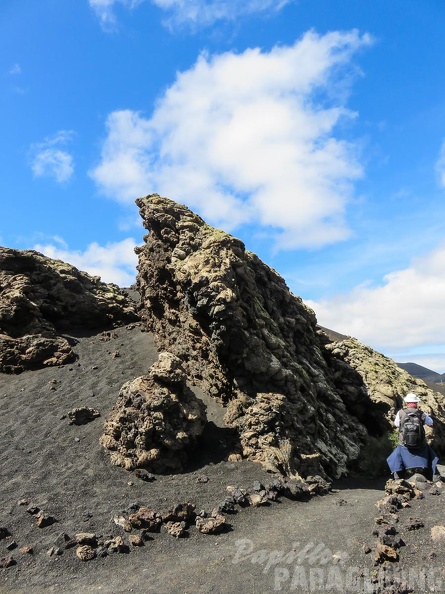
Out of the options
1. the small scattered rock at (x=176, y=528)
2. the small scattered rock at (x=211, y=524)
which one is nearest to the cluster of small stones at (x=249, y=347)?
the small scattered rock at (x=211, y=524)

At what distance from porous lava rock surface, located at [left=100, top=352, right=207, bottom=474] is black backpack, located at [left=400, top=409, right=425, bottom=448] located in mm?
6079

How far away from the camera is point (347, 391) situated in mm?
18812

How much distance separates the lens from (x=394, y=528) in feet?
25.4

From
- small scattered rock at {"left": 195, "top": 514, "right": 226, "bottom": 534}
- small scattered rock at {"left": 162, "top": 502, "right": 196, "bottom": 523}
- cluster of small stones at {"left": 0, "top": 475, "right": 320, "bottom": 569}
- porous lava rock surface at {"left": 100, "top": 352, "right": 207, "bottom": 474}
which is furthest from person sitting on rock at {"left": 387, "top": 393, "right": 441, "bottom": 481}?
A: porous lava rock surface at {"left": 100, "top": 352, "right": 207, "bottom": 474}

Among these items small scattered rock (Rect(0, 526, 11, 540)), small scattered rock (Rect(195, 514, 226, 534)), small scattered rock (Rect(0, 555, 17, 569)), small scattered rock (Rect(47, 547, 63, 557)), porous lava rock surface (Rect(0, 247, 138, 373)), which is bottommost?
small scattered rock (Rect(0, 555, 17, 569))

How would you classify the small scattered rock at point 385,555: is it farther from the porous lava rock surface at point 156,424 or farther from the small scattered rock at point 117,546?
the porous lava rock surface at point 156,424

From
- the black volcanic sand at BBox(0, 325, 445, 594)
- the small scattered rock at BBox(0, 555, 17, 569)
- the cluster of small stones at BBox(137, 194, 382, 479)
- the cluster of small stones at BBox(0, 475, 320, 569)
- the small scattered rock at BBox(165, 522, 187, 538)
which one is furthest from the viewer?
the cluster of small stones at BBox(137, 194, 382, 479)

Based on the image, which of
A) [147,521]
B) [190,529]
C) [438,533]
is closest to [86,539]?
[147,521]

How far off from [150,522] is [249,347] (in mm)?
6663

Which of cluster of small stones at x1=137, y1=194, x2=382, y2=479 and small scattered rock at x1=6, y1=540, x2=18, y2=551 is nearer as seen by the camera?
small scattered rock at x1=6, y1=540, x2=18, y2=551

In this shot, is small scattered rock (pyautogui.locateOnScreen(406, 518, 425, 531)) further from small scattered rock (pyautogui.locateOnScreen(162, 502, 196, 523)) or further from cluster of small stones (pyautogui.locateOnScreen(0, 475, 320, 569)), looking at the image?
small scattered rock (pyautogui.locateOnScreen(162, 502, 196, 523))

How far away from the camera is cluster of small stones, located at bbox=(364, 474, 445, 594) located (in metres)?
6.30

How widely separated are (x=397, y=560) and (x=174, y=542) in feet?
15.0

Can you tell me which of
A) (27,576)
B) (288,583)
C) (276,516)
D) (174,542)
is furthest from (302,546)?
(27,576)
